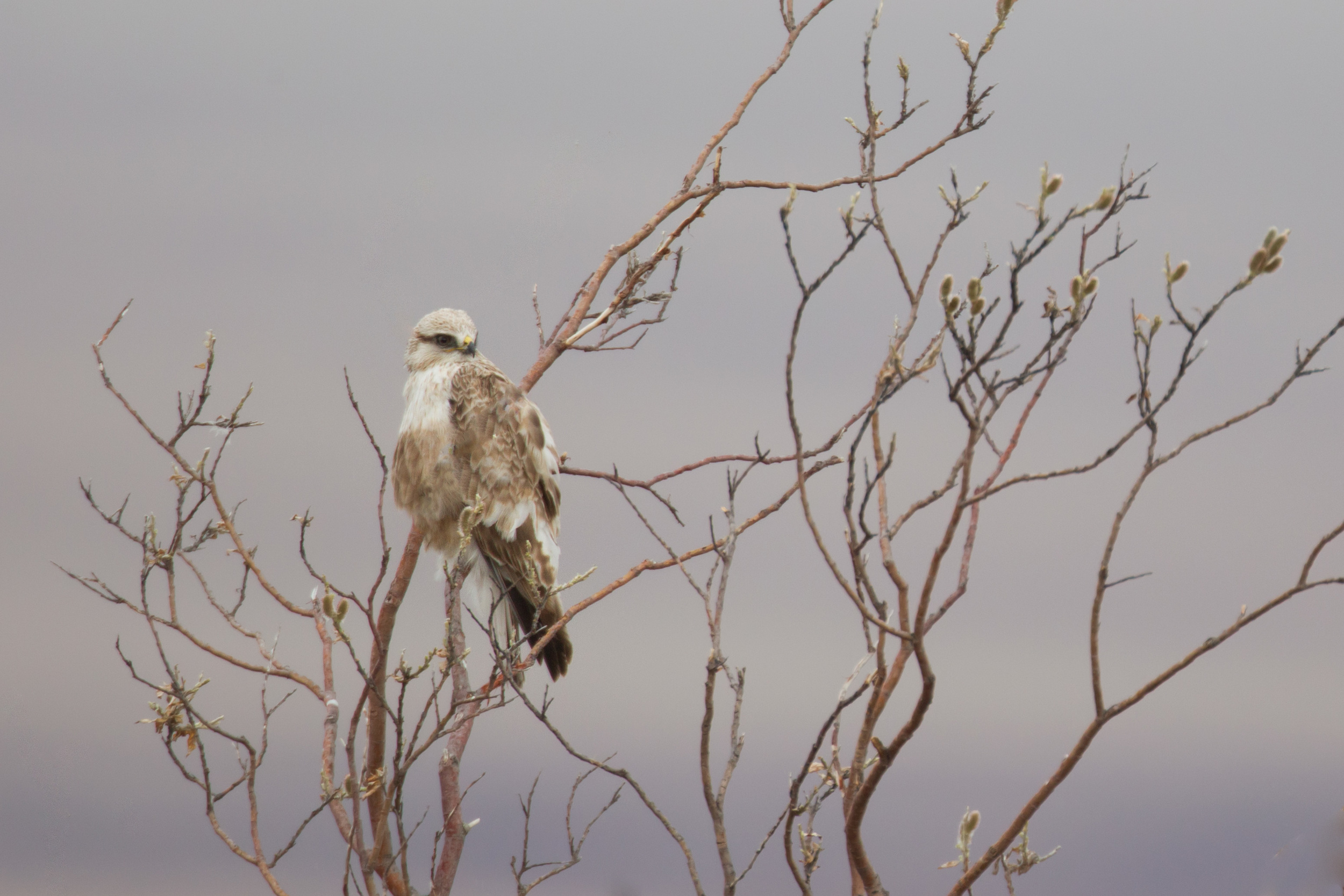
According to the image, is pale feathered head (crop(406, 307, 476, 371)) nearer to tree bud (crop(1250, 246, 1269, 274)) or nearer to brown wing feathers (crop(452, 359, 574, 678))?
brown wing feathers (crop(452, 359, 574, 678))

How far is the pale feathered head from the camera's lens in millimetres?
4504

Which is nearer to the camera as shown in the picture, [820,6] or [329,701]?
[329,701]

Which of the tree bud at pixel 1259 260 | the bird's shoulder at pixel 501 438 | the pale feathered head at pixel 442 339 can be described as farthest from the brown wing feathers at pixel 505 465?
the tree bud at pixel 1259 260

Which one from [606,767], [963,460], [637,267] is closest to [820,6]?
[637,267]

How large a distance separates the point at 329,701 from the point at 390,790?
1059 mm

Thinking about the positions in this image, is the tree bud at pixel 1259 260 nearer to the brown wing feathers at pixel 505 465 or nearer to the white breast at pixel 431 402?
the brown wing feathers at pixel 505 465

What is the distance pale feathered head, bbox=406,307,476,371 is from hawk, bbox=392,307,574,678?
0.11 feet

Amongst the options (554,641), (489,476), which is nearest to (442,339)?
(489,476)

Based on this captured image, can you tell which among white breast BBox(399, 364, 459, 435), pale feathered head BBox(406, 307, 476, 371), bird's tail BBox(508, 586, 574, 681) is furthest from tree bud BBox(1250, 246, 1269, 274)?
pale feathered head BBox(406, 307, 476, 371)

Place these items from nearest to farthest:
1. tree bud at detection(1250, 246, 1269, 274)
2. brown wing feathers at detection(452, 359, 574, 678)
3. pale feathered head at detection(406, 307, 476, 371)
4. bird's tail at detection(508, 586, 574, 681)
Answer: tree bud at detection(1250, 246, 1269, 274)
bird's tail at detection(508, 586, 574, 681)
brown wing feathers at detection(452, 359, 574, 678)
pale feathered head at detection(406, 307, 476, 371)

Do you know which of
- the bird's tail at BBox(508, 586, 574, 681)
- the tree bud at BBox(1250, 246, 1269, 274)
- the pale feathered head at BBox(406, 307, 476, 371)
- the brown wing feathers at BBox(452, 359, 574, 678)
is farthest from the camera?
the pale feathered head at BBox(406, 307, 476, 371)

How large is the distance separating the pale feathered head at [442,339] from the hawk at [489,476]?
33 millimetres

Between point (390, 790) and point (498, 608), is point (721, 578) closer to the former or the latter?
point (390, 790)

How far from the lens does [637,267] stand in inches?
159
